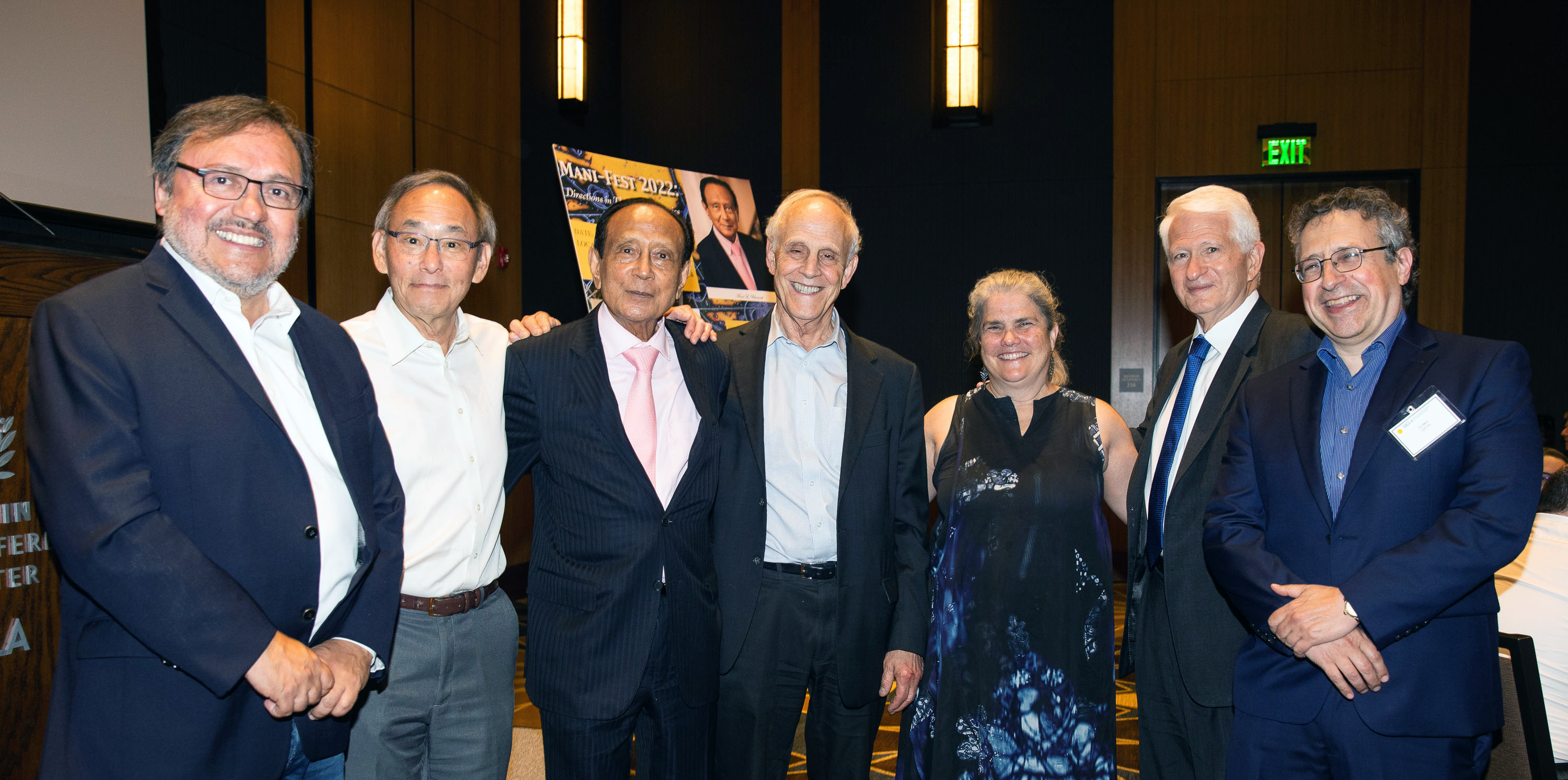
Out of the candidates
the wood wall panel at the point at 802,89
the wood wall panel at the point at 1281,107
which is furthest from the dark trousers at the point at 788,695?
the wood wall panel at the point at 802,89

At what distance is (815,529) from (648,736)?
0.69 metres

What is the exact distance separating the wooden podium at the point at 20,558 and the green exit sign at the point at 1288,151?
7526mm

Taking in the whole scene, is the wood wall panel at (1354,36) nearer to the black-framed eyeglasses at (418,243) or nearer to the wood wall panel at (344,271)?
→ the wood wall panel at (344,271)

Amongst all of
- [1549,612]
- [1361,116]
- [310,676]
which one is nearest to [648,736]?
[310,676]

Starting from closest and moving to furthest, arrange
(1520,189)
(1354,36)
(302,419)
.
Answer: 1. (302,419)
2. (1520,189)
3. (1354,36)

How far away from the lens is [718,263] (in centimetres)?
557

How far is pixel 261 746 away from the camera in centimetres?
156

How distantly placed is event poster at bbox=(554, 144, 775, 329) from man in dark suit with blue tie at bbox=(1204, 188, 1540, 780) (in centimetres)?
331

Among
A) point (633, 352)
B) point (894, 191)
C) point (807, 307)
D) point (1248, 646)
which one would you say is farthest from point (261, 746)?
point (894, 191)

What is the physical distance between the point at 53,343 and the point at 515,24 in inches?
230

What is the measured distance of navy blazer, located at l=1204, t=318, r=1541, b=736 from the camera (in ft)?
5.76

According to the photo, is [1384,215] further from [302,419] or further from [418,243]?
[302,419]

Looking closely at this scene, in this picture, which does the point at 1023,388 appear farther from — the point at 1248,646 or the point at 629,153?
the point at 629,153

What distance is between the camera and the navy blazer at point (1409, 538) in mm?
1755
